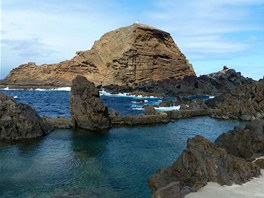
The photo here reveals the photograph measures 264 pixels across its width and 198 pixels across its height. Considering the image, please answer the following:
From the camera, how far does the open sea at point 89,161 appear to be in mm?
27953

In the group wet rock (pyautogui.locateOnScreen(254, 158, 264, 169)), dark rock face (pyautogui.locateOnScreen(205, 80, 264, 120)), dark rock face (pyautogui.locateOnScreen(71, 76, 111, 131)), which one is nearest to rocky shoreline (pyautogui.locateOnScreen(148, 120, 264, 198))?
wet rock (pyautogui.locateOnScreen(254, 158, 264, 169))

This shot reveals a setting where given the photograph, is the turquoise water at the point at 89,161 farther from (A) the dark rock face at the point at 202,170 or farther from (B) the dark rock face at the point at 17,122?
(A) the dark rock face at the point at 202,170

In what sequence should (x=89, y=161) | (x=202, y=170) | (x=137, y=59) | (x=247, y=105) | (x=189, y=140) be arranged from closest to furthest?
(x=202, y=170), (x=189, y=140), (x=89, y=161), (x=247, y=105), (x=137, y=59)

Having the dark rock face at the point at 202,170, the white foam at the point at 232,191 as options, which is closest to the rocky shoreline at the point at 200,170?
the dark rock face at the point at 202,170

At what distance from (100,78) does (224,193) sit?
178569mm

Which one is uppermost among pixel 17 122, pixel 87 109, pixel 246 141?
pixel 87 109

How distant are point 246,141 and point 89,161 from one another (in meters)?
17.4

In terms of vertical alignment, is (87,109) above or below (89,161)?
above

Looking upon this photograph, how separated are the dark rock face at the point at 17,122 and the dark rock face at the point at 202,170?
32971 millimetres

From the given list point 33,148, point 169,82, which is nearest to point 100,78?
point 169,82

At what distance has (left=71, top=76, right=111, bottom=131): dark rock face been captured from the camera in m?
58.9

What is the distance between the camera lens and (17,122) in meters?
50.1

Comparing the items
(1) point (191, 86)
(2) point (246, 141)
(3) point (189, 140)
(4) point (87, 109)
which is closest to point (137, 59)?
(1) point (191, 86)

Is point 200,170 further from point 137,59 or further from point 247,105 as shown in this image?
point 137,59
